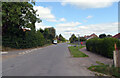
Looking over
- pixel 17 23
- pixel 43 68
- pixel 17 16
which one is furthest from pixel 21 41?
pixel 43 68

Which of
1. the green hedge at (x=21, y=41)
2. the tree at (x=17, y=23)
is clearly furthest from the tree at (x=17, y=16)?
the green hedge at (x=21, y=41)

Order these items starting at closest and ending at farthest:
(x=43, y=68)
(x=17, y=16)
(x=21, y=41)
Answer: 1. (x=43, y=68)
2. (x=17, y=16)
3. (x=21, y=41)

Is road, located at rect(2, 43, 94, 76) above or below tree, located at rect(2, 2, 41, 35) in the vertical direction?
below

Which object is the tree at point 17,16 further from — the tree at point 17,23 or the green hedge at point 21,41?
the green hedge at point 21,41

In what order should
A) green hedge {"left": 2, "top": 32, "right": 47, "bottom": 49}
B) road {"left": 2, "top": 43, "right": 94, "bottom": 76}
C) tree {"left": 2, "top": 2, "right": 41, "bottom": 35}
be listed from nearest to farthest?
road {"left": 2, "top": 43, "right": 94, "bottom": 76} < tree {"left": 2, "top": 2, "right": 41, "bottom": 35} < green hedge {"left": 2, "top": 32, "right": 47, "bottom": 49}

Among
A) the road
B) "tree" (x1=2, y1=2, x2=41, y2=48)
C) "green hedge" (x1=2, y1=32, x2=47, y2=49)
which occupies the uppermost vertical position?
"tree" (x1=2, y1=2, x2=41, y2=48)

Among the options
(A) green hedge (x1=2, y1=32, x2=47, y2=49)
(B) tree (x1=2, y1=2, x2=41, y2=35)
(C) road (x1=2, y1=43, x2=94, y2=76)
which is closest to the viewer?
(C) road (x1=2, y1=43, x2=94, y2=76)

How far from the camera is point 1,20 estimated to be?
21.0 metres

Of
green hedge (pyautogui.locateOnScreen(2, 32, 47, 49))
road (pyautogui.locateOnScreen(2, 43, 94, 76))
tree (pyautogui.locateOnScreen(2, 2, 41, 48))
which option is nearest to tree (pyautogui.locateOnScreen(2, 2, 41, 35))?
tree (pyautogui.locateOnScreen(2, 2, 41, 48))

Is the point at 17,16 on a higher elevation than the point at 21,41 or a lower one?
higher

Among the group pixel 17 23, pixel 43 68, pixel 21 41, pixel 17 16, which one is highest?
pixel 17 16

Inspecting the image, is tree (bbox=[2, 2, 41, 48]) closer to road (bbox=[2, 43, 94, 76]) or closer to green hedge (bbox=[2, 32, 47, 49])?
green hedge (bbox=[2, 32, 47, 49])

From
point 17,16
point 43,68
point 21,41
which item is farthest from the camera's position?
point 21,41

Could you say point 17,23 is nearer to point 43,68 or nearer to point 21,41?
point 21,41
